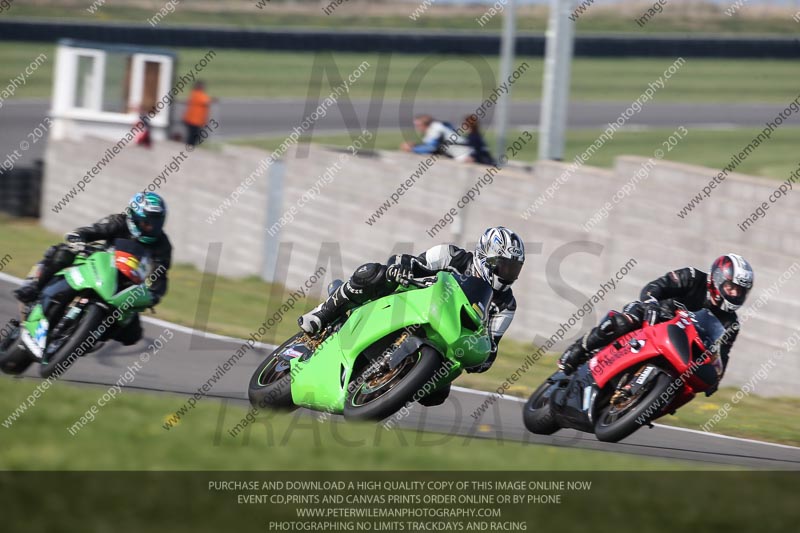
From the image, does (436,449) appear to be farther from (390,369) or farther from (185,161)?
(185,161)

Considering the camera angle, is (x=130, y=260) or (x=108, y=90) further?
(x=108, y=90)

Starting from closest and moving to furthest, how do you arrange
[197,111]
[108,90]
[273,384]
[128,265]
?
1. [273,384]
2. [128,265]
3. [108,90]
4. [197,111]

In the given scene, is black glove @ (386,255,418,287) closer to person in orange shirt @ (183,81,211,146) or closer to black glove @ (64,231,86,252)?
black glove @ (64,231,86,252)

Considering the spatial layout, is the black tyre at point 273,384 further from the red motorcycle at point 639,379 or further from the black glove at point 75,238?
the black glove at point 75,238

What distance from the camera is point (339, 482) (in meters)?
6.60

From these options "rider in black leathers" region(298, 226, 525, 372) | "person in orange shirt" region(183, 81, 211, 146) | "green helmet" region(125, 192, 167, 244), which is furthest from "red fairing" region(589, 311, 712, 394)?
"person in orange shirt" region(183, 81, 211, 146)

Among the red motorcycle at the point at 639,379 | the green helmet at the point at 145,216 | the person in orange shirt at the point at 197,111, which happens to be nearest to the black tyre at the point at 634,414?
the red motorcycle at the point at 639,379

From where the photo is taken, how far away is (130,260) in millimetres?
10320

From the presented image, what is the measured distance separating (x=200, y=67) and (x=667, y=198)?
2229 centimetres

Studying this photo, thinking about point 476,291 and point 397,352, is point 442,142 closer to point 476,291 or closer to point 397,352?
point 476,291

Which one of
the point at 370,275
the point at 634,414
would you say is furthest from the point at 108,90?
the point at 634,414

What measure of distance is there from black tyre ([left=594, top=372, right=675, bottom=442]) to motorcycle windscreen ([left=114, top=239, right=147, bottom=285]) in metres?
4.01

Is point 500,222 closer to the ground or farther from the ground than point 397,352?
closer to the ground

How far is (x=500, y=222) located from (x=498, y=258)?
6.26 m
